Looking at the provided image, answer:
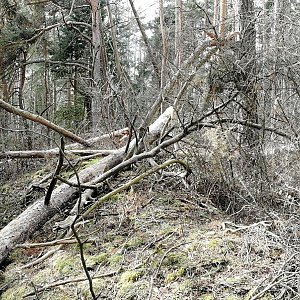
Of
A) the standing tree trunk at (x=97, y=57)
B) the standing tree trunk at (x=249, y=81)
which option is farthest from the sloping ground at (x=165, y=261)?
the standing tree trunk at (x=97, y=57)

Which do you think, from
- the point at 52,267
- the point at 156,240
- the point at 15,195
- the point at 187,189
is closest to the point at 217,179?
the point at 187,189

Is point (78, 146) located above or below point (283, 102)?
below

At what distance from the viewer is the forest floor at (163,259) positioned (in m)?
3.03

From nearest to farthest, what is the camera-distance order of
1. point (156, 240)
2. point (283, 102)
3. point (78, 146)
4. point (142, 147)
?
point (156, 240) → point (283, 102) → point (142, 147) → point (78, 146)

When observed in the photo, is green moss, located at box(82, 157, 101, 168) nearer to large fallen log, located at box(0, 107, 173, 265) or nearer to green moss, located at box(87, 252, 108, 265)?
large fallen log, located at box(0, 107, 173, 265)

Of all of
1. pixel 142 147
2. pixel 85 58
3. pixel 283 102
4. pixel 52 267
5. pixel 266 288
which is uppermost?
pixel 85 58

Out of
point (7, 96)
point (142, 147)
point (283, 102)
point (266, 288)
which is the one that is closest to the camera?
point (266, 288)

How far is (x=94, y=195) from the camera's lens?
5.23m

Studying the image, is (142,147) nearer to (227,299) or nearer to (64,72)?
(227,299)

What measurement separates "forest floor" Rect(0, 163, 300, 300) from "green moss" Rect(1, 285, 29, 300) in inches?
0.5

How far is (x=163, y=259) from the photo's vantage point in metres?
3.49

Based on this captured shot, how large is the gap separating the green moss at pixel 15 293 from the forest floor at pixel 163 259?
1 cm

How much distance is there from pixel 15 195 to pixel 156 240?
332 cm

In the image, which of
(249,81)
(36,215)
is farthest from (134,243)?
(249,81)
